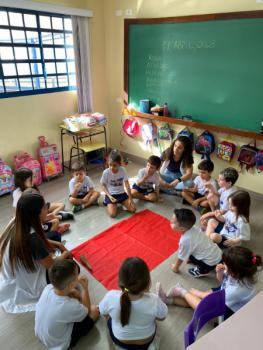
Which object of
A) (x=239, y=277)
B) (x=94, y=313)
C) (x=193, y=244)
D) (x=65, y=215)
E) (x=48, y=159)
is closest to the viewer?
(x=239, y=277)

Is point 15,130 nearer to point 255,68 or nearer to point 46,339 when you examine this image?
point 46,339

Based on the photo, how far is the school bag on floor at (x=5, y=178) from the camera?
128 inches

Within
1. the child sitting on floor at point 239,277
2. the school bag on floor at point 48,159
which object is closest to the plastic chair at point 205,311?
the child sitting on floor at point 239,277

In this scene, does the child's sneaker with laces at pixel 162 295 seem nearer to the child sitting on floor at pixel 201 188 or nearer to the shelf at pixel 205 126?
the child sitting on floor at pixel 201 188

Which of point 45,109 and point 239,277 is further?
point 45,109

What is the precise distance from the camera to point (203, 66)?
10.7 ft

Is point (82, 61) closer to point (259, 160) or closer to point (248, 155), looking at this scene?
point (248, 155)

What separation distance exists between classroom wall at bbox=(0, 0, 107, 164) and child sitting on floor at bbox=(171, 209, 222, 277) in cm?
250

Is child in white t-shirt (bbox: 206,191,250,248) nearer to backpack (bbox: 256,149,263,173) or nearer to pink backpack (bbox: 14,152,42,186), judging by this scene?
backpack (bbox: 256,149,263,173)

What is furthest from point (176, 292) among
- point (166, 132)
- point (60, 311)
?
point (166, 132)

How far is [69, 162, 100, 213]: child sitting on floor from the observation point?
9.75ft

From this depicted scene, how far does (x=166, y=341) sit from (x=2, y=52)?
11.0 ft

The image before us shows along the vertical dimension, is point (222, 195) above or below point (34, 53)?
below

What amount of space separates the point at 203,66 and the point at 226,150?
1058mm
